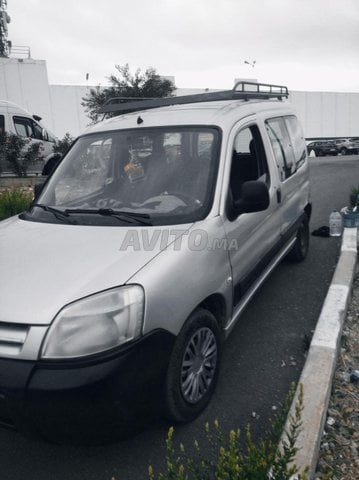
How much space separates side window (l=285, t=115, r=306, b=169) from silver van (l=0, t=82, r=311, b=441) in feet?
2.72

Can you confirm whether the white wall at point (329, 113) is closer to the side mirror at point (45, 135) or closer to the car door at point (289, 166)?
the side mirror at point (45, 135)

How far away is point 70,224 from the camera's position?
283 cm

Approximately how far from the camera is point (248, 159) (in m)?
3.65

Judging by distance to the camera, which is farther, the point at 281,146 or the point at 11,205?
the point at 11,205

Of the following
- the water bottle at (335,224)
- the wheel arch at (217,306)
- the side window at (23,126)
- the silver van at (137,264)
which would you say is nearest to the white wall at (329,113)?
the side window at (23,126)

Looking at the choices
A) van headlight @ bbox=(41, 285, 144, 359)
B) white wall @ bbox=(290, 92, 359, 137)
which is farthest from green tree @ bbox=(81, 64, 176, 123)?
white wall @ bbox=(290, 92, 359, 137)

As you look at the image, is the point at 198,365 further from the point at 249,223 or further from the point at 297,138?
the point at 297,138

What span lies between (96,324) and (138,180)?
4.47ft

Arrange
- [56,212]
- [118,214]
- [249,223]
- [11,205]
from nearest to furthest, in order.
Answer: [118,214], [56,212], [249,223], [11,205]

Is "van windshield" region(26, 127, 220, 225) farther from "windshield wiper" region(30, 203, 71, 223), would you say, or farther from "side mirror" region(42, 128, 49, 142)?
"side mirror" region(42, 128, 49, 142)

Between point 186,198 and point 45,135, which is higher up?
point 45,135

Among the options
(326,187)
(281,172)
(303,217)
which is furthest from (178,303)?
(326,187)

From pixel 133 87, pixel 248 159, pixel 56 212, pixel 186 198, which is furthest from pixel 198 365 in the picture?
pixel 133 87

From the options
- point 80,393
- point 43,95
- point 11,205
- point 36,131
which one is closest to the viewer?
point 80,393
